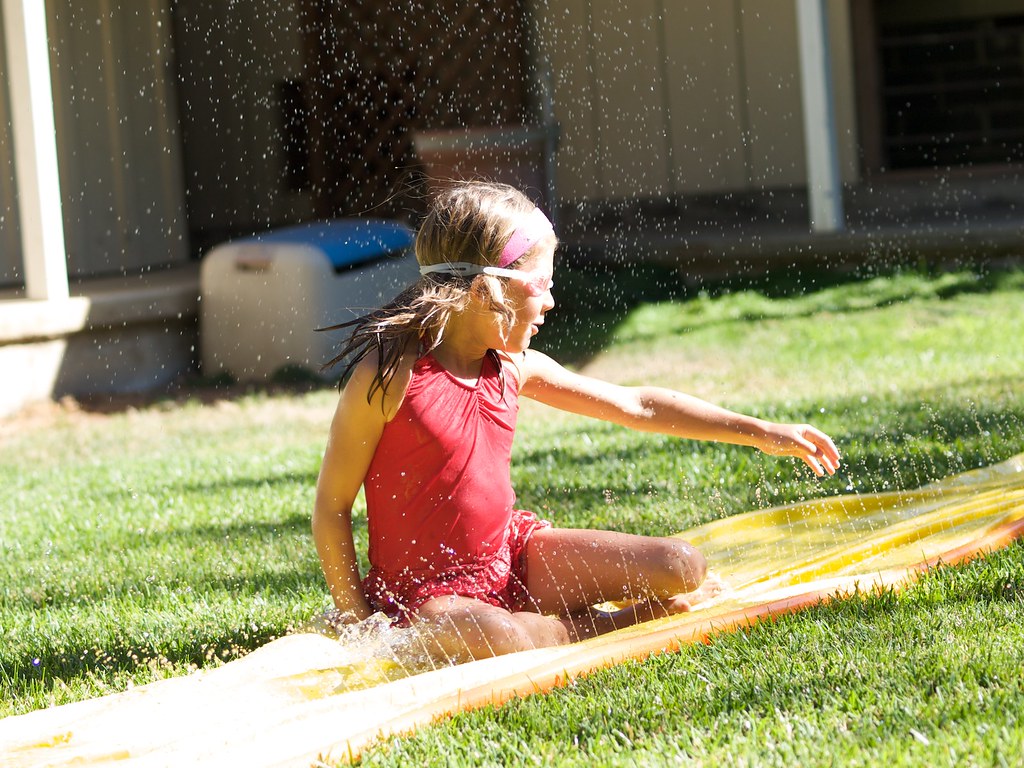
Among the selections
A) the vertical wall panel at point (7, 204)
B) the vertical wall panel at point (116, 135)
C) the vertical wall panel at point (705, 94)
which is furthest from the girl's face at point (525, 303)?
the vertical wall panel at point (705, 94)

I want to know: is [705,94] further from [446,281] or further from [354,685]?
[354,685]

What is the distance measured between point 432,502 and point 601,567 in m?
0.41

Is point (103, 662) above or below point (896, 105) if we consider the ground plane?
below

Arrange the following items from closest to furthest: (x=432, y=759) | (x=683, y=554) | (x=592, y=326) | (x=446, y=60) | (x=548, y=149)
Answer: (x=432, y=759) → (x=683, y=554) → (x=592, y=326) → (x=548, y=149) → (x=446, y=60)

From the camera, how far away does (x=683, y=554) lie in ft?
9.64

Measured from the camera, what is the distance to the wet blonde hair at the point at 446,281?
2848 mm

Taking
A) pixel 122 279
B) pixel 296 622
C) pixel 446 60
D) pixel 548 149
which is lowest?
pixel 296 622

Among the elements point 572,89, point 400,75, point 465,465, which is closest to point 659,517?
point 465,465

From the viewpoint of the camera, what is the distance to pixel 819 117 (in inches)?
356

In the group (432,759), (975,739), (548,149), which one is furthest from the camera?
(548,149)

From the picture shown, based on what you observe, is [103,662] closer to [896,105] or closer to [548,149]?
[548,149]

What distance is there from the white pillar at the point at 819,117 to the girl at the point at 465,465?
6.44 metres

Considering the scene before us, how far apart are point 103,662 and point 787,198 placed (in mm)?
8419

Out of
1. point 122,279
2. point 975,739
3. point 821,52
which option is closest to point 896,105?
point 821,52
